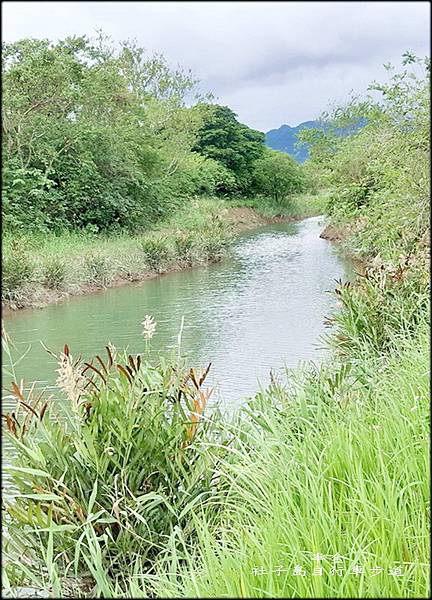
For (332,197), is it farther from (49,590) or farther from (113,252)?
(49,590)

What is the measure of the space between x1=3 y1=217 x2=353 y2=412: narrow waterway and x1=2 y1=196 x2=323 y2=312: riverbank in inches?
11.0

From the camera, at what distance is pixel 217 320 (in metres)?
6.78

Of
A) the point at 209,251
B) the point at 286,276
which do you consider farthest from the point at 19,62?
the point at 286,276

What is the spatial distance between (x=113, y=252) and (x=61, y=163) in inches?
96.6

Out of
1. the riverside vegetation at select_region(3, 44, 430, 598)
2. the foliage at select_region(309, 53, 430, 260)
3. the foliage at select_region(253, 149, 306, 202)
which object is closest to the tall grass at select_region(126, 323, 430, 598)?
the riverside vegetation at select_region(3, 44, 430, 598)

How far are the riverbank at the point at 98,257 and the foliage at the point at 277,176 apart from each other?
20.2 ft

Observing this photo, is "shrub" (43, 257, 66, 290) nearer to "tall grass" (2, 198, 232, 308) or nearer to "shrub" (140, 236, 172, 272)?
"tall grass" (2, 198, 232, 308)

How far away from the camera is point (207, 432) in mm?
2250

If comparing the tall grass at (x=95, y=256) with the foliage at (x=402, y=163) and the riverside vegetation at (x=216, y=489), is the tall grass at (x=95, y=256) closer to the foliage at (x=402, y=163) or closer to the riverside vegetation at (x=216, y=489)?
the foliage at (x=402, y=163)

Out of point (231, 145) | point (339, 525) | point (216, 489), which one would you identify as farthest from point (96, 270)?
point (231, 145)

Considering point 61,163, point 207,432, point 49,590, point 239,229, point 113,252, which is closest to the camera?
point 49,590

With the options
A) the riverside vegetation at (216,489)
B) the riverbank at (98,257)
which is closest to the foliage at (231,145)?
the riverbank at (98,257)

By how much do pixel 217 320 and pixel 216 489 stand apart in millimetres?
4744

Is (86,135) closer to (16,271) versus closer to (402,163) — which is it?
(16,271)
